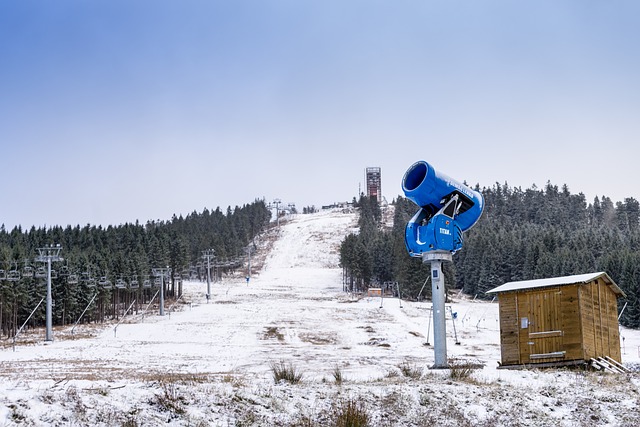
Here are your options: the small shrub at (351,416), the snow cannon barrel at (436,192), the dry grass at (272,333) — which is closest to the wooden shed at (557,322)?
the snow cannon barrel at (436,192)

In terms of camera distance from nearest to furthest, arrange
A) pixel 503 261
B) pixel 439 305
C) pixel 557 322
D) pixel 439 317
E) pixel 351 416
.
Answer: pixel 351 416 → pixel 439 305 → pixel 439 317 → pixel 557 322 → pixel 503 261

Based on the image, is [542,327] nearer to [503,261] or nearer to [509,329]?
[509,329]

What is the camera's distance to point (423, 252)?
22.7 metres

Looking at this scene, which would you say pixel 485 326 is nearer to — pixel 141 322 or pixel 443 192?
pixel 141 322

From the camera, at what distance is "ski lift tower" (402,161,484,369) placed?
22172 millimetres

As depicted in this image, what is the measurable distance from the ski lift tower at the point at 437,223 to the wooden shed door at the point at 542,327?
6.40 m

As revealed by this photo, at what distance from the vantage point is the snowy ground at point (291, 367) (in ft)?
37.1

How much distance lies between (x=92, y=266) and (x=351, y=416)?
7526 centimetres

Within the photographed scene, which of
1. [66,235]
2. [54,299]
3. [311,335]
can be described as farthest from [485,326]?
[66,235]

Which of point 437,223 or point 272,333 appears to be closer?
point 437,223

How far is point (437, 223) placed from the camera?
2220cm

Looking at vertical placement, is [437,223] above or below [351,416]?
above

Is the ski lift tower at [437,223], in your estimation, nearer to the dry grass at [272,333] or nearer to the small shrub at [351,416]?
the small shrub at [351,416]

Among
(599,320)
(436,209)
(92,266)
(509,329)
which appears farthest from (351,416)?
(92,266)
